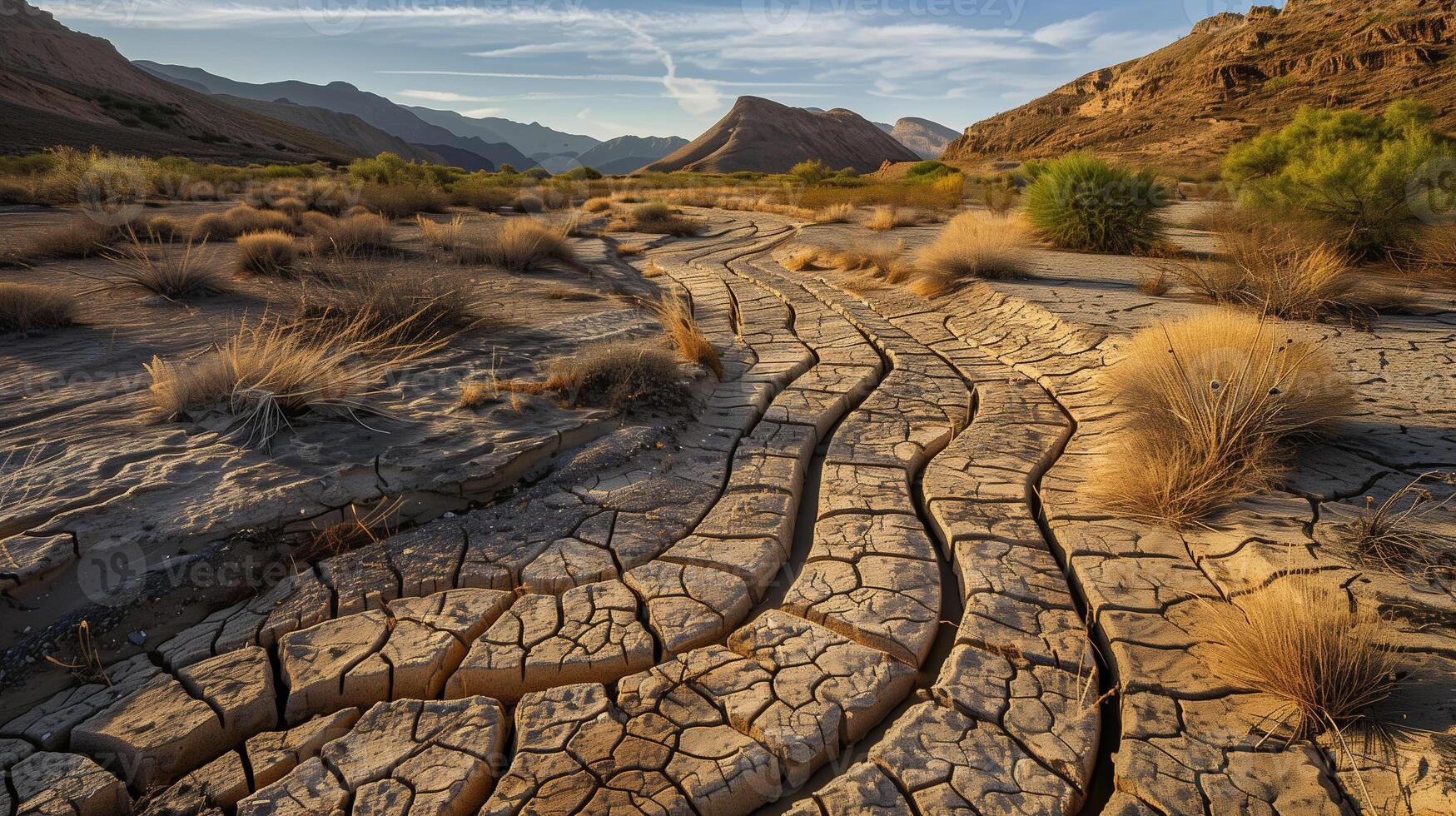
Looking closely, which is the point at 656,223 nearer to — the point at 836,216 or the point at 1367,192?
the point at 836,216

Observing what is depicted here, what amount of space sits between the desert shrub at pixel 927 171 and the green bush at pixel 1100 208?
16130 mm

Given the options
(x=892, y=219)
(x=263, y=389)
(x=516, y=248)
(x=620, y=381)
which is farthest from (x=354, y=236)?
(x=892, y=219)

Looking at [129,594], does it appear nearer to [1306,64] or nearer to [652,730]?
[652,730]

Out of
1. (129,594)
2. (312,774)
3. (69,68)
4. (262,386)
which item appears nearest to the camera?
(312,774)

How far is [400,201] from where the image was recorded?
12594mm

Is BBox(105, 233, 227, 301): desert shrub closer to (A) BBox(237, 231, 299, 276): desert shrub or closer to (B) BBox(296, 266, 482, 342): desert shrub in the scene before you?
(A) BBox(237, 231, 299, 276): desert shrub

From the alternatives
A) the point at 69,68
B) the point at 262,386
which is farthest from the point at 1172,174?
the point at 69,68

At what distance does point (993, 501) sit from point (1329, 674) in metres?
1.44

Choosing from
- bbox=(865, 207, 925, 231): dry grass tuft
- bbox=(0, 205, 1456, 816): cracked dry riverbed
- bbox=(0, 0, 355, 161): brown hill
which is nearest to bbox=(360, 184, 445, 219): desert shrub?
bbox=(865, 207, 925, 231): dry grass tuft

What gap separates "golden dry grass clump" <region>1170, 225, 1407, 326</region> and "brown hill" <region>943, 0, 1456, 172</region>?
18685mm

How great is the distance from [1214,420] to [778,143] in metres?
74.7

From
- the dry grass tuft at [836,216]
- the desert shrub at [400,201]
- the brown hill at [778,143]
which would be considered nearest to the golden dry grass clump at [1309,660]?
the dry grass tuft at [836,216]

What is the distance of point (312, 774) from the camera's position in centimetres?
185

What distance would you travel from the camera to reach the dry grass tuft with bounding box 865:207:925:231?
1195cm
